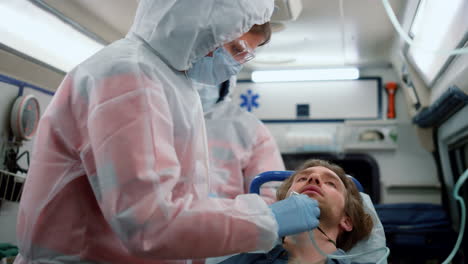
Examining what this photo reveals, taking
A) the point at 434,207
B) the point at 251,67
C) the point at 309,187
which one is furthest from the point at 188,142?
the point at 251,67

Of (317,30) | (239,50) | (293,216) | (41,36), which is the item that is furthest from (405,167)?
(41,36)

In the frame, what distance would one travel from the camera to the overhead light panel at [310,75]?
4672 millimetres

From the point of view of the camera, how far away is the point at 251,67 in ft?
15.8

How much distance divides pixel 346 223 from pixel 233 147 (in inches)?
41.5

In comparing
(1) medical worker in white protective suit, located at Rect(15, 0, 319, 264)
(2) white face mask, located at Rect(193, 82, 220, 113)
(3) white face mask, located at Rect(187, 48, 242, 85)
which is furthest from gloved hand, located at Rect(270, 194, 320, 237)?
(2) white face mask, located at Rect(193, 82, 220, 113)

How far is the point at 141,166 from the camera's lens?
114 centimetres

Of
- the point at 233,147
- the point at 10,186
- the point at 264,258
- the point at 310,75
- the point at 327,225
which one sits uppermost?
the point at 310,75

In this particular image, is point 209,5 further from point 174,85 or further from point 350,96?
point 350,96

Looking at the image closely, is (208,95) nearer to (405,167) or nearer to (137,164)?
(137,164)

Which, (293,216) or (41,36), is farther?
(41,36)

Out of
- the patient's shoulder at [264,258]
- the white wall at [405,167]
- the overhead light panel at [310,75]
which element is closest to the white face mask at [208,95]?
the patient's shoulder at [264,258]

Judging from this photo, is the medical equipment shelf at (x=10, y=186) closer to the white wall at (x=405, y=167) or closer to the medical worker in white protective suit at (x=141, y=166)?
the medical worker in white protective suit at (x=141, y=166)

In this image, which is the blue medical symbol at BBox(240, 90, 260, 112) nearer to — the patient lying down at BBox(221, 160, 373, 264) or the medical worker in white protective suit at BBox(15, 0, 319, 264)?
the patient lying down at BBox(221, 160, 373, 264)

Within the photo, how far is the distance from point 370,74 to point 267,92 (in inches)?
45.1
